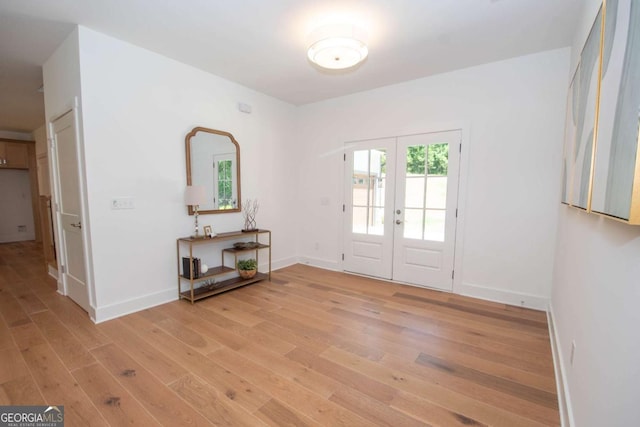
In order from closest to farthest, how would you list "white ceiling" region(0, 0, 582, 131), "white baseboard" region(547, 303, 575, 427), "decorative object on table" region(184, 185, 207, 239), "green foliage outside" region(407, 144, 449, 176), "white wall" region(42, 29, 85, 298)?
"white baseboard" region(547, 303, 575, 427)
"white ceiling" region(0, 0, 582, 131)
"white wall" region(42, 29, 85, 298)
"decorative object on table" region(184, 185, 207, 239)
"green foliage outside" region(407, 144, 449, 176)

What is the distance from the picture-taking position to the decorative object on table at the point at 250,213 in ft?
13.6

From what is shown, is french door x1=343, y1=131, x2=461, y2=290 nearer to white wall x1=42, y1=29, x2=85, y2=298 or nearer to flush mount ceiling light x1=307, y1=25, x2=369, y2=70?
flush mount ceiling light x1=307, y1=25, x2=369, y2=70

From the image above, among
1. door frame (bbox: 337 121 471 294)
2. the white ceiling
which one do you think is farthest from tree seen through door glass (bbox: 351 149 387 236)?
the white ceiling

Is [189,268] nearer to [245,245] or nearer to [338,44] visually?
[245,245]

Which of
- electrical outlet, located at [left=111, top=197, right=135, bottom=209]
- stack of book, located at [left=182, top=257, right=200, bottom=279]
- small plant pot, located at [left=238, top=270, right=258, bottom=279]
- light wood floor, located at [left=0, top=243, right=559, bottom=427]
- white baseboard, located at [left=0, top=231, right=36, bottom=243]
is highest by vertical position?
electrical outlet, located at [left=111, top=197, right=135, bottom=209]

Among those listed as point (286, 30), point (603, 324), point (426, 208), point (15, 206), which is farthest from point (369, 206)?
point (15, 206)

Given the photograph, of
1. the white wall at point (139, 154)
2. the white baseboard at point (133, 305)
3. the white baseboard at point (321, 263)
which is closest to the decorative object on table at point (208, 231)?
the white wall at point (139, 154)

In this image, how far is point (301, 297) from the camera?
346 cm

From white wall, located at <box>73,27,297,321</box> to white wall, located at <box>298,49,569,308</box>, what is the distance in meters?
2.53

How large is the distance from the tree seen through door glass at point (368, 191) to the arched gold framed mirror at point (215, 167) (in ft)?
5.76

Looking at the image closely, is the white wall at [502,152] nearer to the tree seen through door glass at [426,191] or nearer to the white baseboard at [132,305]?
the tree seen through door glass at [426,191]

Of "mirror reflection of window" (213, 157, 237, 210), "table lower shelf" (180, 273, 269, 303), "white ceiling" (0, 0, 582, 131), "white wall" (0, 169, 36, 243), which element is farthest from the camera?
"white wall" (0, 169, 36, 243)

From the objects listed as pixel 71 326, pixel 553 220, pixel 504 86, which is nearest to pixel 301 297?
pixel 71 326

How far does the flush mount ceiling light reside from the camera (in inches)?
96.0
